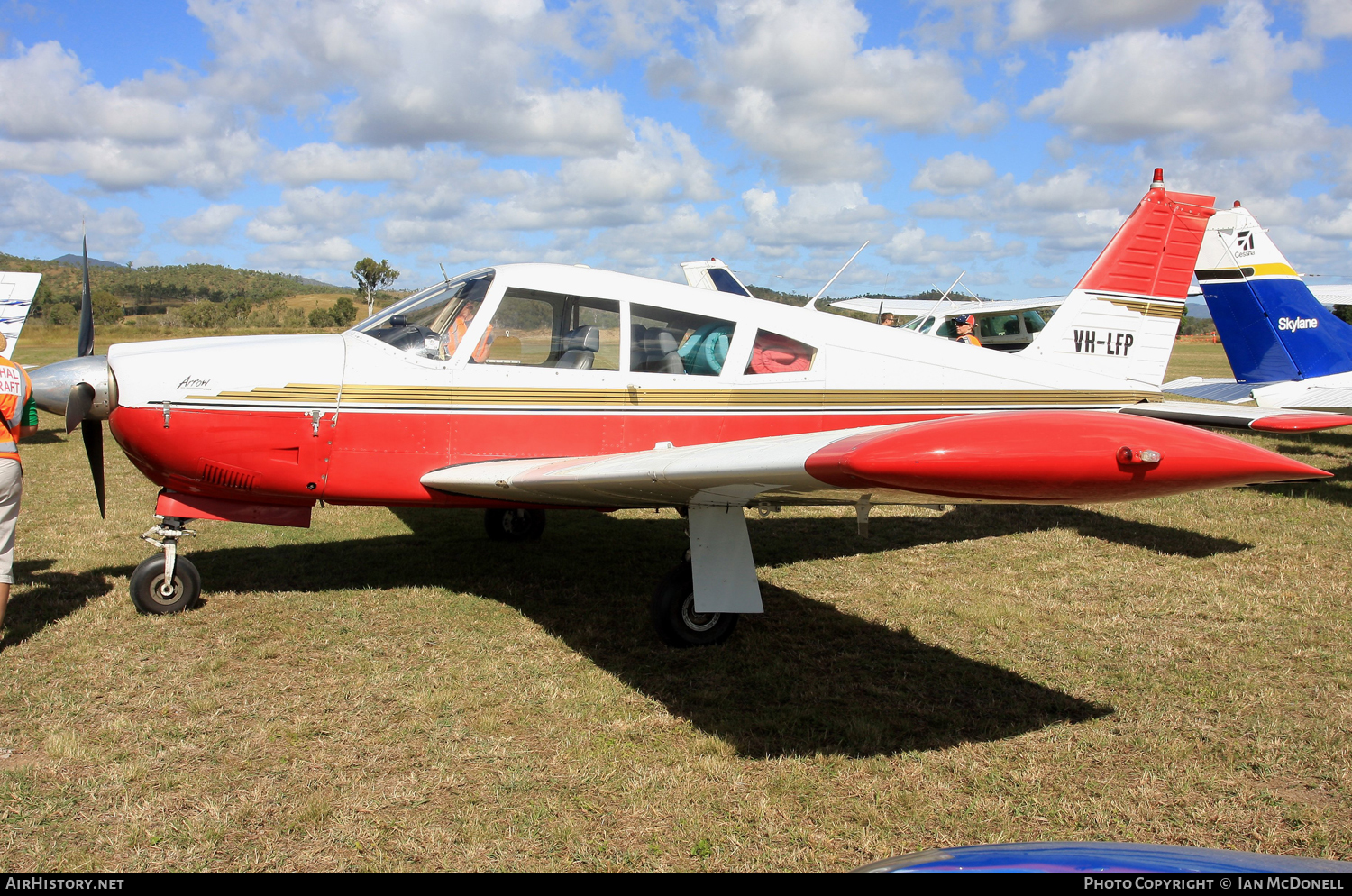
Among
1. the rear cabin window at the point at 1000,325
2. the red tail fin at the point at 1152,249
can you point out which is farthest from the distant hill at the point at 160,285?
the red tail fin at the point at 1152,249

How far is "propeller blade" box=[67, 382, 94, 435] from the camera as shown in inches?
179

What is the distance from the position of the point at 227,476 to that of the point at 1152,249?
23.8 ft

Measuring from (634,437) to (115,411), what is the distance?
3.02 metres

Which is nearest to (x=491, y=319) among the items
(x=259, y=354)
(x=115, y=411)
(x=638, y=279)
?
(x=638, y=279)

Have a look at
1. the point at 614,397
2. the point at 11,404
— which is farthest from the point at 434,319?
the point at 11,404

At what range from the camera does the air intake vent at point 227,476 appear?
4863mm

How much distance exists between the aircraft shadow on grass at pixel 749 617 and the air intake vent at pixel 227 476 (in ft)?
3.72

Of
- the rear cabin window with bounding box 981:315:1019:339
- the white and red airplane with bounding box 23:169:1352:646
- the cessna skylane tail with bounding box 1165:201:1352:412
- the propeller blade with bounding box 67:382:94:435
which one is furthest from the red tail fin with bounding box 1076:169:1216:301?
the rear cabin window with bounding box 981:315:1019:339

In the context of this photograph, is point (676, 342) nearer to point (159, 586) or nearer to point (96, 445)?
point (159, 586)

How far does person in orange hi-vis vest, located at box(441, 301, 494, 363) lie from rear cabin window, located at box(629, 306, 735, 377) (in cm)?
91

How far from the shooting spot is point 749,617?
534cm

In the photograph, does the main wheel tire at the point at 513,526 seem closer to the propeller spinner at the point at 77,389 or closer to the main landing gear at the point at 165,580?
the main landing gear at the point at 165,580

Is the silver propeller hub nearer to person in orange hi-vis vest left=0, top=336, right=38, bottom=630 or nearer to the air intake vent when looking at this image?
person in orange hi-vis vest left=0, top=336, right=38, bottom=630
